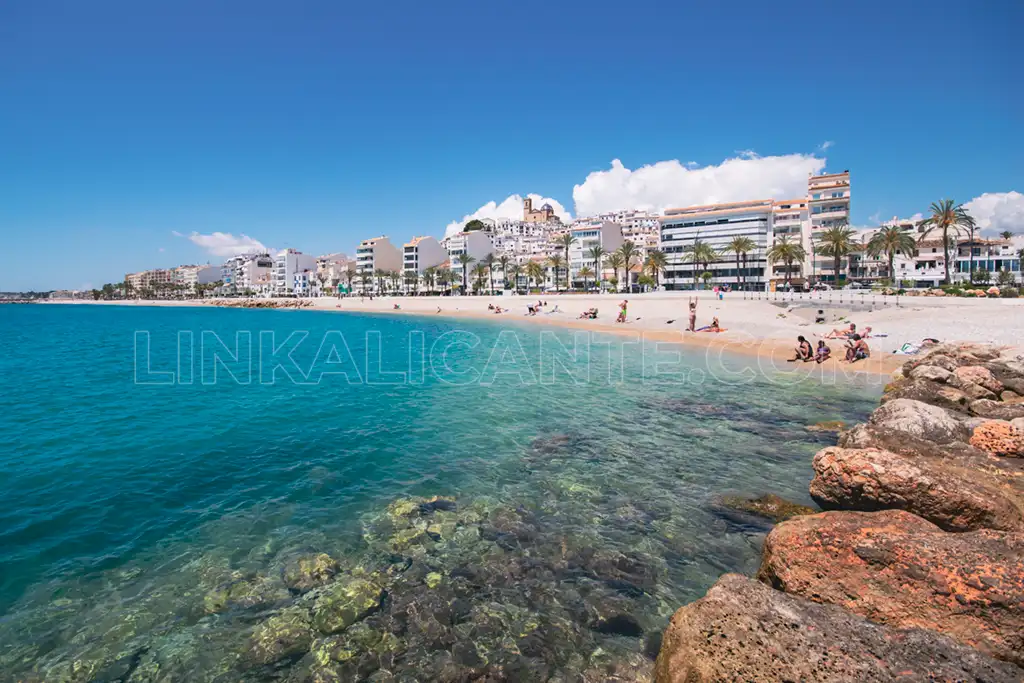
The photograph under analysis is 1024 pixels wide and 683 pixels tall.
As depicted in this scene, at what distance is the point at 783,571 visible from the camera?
17.5 feet

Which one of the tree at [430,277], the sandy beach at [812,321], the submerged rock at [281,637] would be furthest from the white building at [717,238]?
the submerged rock at [281,637]

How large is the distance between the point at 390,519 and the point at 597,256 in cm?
10364

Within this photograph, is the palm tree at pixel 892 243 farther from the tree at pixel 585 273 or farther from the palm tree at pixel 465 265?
the palm tree at pixel 465 265

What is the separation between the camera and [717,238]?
97812mm

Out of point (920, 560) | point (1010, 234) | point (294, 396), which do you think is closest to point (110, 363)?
point (294, 396)

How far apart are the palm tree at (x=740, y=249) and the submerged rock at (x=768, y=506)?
86.1 meters

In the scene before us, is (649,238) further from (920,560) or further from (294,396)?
(920,560)

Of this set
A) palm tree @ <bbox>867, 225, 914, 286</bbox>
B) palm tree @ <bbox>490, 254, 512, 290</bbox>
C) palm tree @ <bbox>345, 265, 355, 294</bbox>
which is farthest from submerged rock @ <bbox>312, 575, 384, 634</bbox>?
palm tree @ <bbox>345, 265, 355, 294</bbox>

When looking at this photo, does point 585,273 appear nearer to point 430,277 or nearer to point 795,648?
point 430,277

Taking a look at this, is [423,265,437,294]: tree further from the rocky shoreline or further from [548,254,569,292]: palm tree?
the rocky shoreline

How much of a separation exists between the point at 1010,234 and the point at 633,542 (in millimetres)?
132819

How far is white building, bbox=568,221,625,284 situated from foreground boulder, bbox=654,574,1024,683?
378 feet

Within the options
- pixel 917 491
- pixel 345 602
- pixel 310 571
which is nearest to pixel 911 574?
pixel 917 491

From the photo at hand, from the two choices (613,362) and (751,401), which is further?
(613,362)
